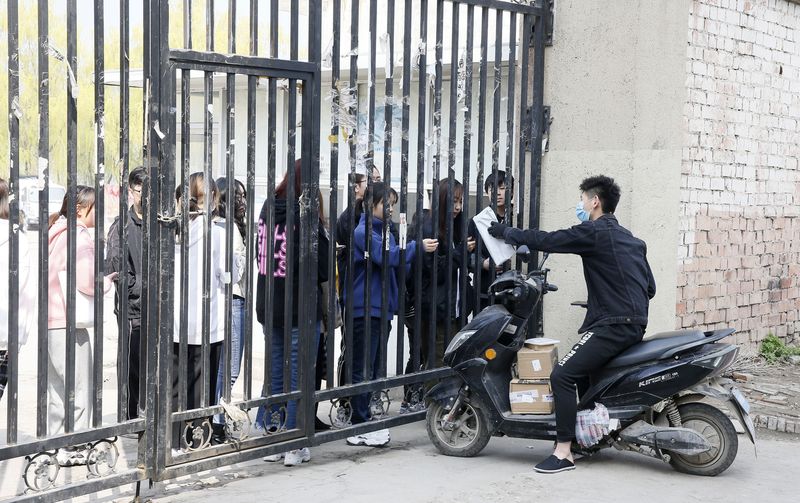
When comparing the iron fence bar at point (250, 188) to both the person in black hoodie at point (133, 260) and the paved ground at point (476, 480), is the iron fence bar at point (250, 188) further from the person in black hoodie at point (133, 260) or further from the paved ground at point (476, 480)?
the person in black hoodie at point (133, 260)

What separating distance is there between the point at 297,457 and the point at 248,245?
4.72ft

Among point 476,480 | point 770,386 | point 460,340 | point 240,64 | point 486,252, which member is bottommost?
point 476,480

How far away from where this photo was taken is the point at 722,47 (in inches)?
305

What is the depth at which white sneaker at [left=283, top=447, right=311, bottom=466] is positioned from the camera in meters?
6.18

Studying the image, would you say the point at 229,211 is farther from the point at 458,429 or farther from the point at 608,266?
the point at 608,266

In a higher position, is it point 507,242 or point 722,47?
point 722,47

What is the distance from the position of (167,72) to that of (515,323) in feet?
8.80

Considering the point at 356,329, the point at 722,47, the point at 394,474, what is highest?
the point at 722,47

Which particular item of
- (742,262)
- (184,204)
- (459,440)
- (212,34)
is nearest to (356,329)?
(459,440)

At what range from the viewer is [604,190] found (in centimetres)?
607

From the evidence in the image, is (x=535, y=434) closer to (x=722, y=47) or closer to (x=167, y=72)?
(x=167, y=72)

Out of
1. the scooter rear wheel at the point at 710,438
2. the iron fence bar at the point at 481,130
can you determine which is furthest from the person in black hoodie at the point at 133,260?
the scooter rear wheel at the point at 710,438

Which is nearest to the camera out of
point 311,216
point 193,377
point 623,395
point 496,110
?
point 623,395

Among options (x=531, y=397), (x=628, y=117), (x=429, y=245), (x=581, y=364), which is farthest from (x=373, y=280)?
(x=628, y=117)
